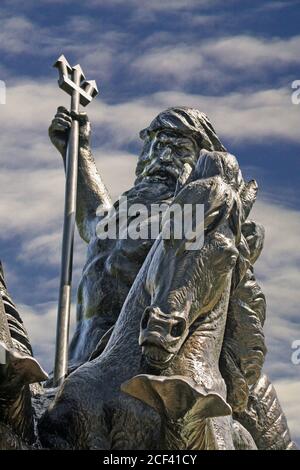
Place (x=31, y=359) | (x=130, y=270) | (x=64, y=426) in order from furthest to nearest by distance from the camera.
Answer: (x=130, y=270) < (x=64, y=426) < (x=31, y=359)

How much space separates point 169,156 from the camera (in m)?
13.6

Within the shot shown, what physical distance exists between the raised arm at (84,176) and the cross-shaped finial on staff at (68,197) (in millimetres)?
103

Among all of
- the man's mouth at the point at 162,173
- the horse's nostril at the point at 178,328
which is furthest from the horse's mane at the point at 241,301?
the man's mouth at the point at 162,173

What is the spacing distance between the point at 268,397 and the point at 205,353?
77.5 inches

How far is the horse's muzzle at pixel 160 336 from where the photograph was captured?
10.9 meters

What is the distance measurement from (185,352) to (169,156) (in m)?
2.66

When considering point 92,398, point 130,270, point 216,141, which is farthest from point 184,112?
point 92,398

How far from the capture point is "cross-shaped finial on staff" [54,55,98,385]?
12.9 meters

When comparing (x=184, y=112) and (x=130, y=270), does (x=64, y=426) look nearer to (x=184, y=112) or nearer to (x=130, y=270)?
(x=130, y=270)

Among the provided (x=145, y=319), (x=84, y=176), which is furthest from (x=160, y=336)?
(x=84, y=176)

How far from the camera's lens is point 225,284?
11.5 metres

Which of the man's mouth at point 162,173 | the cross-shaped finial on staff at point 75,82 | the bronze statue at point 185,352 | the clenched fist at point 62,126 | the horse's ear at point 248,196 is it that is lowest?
the bronze statue at point 185,352

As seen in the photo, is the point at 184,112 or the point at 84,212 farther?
the point at 84,212

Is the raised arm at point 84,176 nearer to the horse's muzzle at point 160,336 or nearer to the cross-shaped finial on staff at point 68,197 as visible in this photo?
the cross-shaped finial on staff at point 68,197
